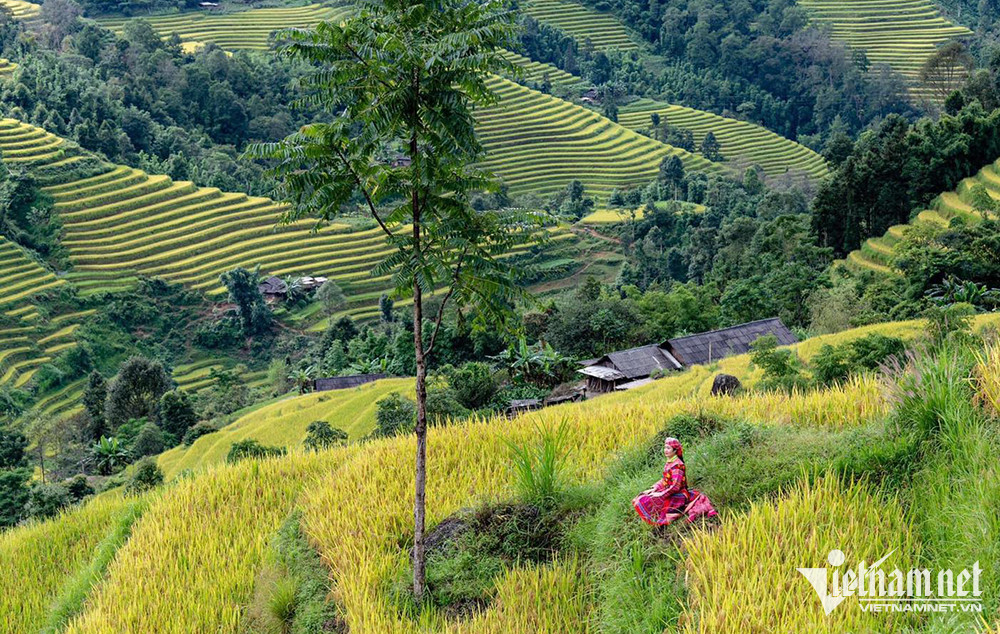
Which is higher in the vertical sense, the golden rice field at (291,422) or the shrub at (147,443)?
the golden rice field at (291,422)

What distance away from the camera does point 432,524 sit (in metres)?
6.27

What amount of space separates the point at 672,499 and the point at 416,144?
9.70 feet

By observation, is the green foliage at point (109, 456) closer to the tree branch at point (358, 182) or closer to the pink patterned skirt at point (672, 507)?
the tree branch at point (358, 182)

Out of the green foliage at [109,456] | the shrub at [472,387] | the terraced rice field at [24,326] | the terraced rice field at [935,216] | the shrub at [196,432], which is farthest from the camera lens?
the terraced rice field at [24,326]

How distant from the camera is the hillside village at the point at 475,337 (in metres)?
4.86

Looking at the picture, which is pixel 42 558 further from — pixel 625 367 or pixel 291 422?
pixel 625 367

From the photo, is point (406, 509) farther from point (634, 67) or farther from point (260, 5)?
point (260, 5)

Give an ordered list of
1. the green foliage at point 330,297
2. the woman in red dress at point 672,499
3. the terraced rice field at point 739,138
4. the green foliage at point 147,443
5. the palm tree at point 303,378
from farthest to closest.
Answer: the terraced rice field at point 739,138 < the green foliage at point 330,297 < the palm tree at point 303,378 < the green foliage at point 147,443 < the woman in red dress at point 672,499

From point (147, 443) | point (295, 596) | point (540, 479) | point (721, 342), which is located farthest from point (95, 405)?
point (540, 479)

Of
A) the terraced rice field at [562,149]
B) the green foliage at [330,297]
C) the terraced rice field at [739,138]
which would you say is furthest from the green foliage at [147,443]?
the terraced rice field at [739,138]

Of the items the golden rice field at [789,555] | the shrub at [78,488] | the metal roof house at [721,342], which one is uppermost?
the golden rice field at [789,555]

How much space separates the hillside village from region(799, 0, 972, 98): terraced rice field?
98.0 inches

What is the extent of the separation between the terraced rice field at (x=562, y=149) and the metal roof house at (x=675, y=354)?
39717 millimetres

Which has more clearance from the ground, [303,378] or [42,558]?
[42,558]
